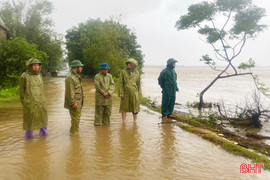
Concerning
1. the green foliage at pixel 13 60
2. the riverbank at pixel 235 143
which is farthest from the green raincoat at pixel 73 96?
the green foliage at pixel 13 60

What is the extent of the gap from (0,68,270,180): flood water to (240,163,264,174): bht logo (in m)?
0.09

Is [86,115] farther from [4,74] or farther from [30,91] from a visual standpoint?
[4,74]

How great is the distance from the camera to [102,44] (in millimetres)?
26359

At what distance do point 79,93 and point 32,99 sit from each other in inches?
40.1

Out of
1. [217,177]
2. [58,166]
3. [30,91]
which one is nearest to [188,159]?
[217,177]

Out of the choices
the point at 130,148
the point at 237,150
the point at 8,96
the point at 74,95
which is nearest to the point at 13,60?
the point at 8,96

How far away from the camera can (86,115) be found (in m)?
7.90

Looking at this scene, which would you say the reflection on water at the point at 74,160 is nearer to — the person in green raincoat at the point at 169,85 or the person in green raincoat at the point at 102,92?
the person in green raincoat at the point at 102,92

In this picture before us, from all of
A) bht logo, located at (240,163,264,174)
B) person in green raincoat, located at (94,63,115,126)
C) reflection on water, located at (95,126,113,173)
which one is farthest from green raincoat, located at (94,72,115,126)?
bht logo, located at (240,163,264,174)

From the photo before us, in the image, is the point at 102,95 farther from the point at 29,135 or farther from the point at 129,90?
the point at 29,135

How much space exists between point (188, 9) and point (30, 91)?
8981 mm

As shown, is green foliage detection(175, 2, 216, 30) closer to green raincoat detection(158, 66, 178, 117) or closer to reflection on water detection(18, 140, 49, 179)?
green raincoat detection(158, 66, 178, 117)

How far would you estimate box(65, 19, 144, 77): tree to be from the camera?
25952 mm

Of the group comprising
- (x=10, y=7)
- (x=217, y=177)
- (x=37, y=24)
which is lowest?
(x=217, y=177)
